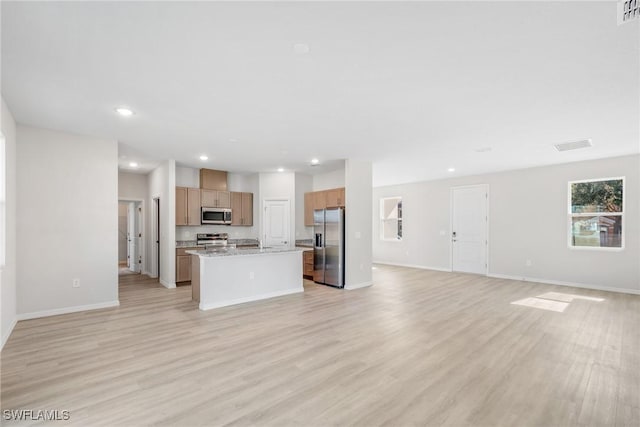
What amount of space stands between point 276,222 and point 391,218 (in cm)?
409

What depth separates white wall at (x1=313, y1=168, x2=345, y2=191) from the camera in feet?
24.6

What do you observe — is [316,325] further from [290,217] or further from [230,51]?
[290,217]

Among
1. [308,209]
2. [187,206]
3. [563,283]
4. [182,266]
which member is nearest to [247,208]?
[187,206]

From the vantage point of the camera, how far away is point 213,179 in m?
7.56

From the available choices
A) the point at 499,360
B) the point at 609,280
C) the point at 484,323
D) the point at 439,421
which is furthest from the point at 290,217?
the point at 609,280

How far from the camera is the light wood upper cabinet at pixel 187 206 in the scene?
6.90 m

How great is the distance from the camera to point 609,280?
599cm

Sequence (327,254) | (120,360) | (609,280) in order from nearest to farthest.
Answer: (120,360)
(609,280)
(327,254)

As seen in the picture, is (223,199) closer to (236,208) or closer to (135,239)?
(236,208)

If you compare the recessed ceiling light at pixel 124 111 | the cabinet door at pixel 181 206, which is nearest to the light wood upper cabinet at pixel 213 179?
the cabinet door at pixel 181 206

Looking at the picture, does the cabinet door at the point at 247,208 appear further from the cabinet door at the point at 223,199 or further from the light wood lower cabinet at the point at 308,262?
the light wood lower cabinet at the point at 308,262

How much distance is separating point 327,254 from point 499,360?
160 inches

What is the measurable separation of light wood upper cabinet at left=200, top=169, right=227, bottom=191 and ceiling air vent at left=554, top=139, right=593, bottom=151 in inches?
275

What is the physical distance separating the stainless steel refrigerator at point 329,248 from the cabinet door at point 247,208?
2025 millimetres
